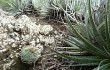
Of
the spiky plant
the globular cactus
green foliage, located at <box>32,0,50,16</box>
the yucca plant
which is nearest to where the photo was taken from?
the yucca plant

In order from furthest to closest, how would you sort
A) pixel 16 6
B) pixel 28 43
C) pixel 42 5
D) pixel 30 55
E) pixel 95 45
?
1. pixel 16 6
2. pixel 42 5
3. pixel 28 43
4. pixel 30 55
5. pixel 95 45

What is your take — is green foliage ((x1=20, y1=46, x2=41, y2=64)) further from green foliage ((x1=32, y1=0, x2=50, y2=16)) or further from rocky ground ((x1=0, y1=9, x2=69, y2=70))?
green foliage ((x1=32, y1=0, x2=50, y2=16))

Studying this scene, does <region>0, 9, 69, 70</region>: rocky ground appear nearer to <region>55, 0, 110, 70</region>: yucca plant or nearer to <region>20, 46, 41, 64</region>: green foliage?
<region>20, 46, 41, 64</region>: green foliage

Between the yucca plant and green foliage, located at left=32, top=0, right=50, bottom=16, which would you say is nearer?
the yucca plant

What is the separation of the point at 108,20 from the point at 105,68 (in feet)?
1.34

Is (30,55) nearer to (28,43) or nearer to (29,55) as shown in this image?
(29,55)

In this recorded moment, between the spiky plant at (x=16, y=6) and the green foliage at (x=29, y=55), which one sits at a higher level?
the spiky plant at (x=16, y=6)

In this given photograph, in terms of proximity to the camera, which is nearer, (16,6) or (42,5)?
(42,5)

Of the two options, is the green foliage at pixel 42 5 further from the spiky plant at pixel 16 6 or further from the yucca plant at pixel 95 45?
the yucca plant at pixel 95 45

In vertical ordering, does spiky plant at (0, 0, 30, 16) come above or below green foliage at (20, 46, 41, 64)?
above

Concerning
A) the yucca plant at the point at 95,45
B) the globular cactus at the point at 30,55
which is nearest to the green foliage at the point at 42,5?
the globular cactus at the point at 30,55

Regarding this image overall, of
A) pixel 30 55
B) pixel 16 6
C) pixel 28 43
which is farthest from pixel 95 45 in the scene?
pixel 16 6

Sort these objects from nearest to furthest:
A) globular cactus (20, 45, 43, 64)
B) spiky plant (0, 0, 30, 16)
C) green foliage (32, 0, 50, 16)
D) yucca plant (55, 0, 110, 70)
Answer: yucca plant (55, 0, 110, 70) < globular cactus (20, 45, 43, 64) < green foliage (32, 0, 50, 16) < spiky plant (0, 0, 30, 16)

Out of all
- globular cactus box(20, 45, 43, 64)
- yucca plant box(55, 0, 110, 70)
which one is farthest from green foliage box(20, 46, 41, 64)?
yucca plant box(55, 0, 110, 70)
